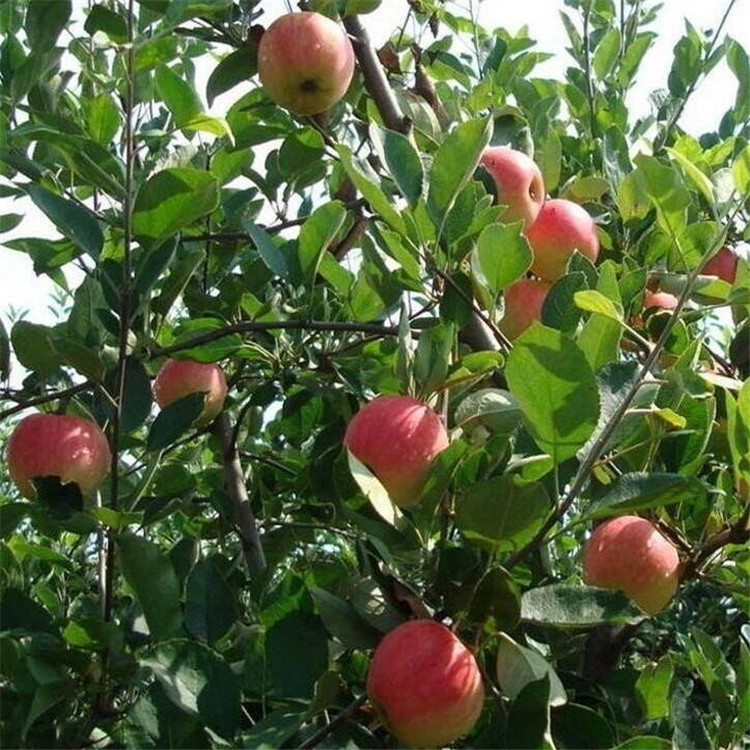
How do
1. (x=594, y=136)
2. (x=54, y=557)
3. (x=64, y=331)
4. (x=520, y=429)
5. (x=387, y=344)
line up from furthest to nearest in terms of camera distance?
1. (x=594, y=136)
2. (x=387, y=344)
3. (x=64, y=331)
4. (x=54, y=557)
5. (x=520, y=429)

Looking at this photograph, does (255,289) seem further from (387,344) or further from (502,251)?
(502,251)

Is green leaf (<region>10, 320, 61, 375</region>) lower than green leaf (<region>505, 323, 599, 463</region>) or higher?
lower

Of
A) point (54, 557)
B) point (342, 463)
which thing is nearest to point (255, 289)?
point (54, 557)

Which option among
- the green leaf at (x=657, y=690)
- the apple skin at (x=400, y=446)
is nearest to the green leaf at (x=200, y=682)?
the apple skin at (x=400, y=446)

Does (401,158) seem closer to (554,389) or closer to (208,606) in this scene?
(554,389)

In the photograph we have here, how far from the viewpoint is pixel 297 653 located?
1.28 m

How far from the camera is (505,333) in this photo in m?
1.67

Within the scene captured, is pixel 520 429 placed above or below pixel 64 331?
above

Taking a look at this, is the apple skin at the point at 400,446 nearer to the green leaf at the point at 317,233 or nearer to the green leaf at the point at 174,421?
the green leaf at the point at 174,421

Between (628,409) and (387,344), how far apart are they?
Result: 0.55 m

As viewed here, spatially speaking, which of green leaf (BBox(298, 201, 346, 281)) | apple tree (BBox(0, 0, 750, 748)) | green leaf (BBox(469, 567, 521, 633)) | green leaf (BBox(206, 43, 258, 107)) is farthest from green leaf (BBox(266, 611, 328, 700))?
green leaf (BBox(206, 43, 258, 107))

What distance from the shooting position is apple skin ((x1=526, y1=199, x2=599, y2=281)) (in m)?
1.71

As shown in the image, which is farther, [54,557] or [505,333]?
[505,333]

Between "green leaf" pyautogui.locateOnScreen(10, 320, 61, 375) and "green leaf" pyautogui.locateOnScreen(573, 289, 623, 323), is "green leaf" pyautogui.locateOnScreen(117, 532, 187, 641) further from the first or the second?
"green leaf" pyautogui.locateOnScreen(573, 289, 623, 323)
